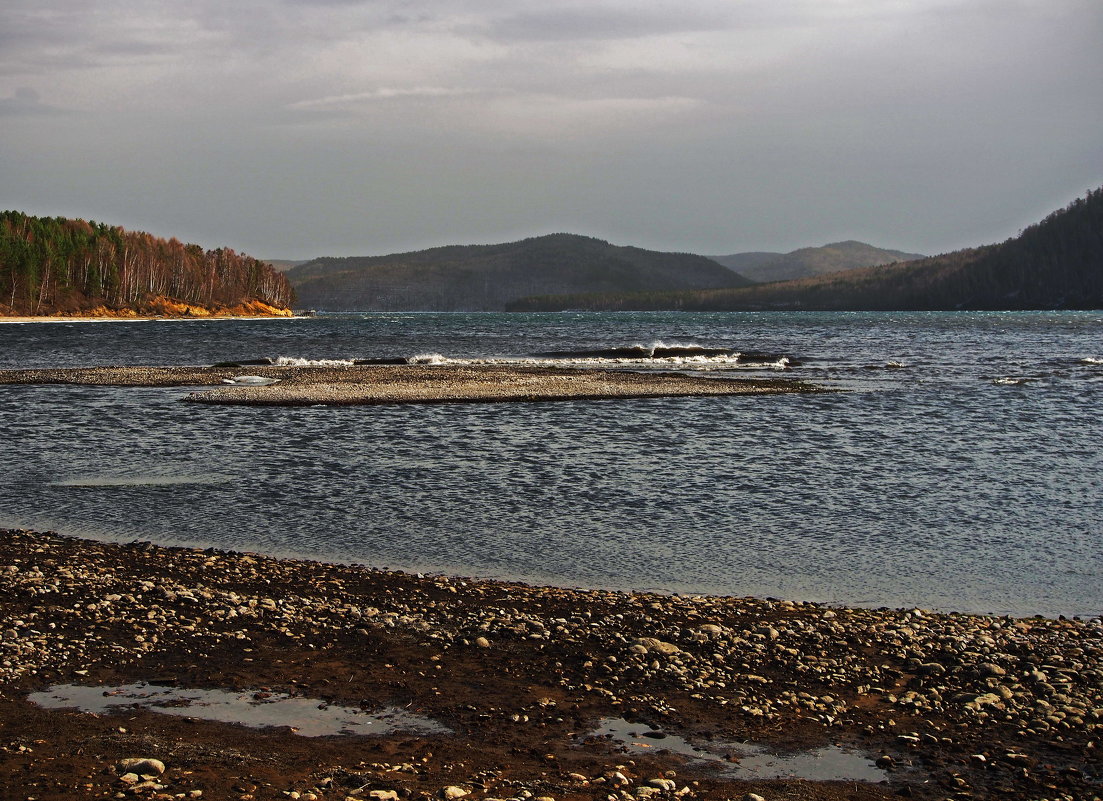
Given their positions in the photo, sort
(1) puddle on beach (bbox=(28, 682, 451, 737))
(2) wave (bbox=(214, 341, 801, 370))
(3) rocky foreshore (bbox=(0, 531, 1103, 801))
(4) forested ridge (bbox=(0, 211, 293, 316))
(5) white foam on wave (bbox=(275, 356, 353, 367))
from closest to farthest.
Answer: (3) rocky foreshore (bbox=(0, 531, 1103, 801)), (1) puddle on beach (bbox=(28, 682, 451, 737)), (5) white foam on wave (bbox=(275, 356, 353, 367)), (2) wave (bbox=(214, 341, 801, 370)), (4) forested ridge (bbox=(0, 211, 293, 316))

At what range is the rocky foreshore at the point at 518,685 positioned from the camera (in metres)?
7.95

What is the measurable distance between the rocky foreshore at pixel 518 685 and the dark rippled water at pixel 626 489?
2311mm

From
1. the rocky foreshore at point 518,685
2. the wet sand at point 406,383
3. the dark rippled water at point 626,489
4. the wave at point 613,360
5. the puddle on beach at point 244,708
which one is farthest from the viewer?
the wave at point 613,360

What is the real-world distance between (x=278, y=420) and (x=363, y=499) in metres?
15.9

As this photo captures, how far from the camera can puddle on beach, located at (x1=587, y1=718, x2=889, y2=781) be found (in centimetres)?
826

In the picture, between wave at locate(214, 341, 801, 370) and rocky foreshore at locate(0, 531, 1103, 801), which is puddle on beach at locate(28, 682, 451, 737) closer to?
rocky foreshore at locate(0, 531, 1103, 801)

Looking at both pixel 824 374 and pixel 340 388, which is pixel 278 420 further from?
pixel 824 374

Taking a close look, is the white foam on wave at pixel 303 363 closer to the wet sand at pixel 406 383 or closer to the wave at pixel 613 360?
the wave at pixel 613 360

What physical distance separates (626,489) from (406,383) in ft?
96.3

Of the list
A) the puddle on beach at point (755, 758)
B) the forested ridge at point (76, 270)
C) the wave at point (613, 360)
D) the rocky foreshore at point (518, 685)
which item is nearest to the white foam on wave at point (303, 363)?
the wave at point (613, 360)

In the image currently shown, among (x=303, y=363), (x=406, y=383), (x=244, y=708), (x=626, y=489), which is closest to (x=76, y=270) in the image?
(x=303, y=363)

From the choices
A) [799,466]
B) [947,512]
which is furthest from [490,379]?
[947,512]

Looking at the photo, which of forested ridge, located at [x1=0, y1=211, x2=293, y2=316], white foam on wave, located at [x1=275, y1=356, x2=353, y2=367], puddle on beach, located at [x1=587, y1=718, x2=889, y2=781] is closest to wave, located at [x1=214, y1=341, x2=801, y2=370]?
white foam on wave, located at [x1=275, y1=356, x2=353, y2=367]

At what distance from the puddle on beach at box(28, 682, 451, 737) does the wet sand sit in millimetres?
31990
